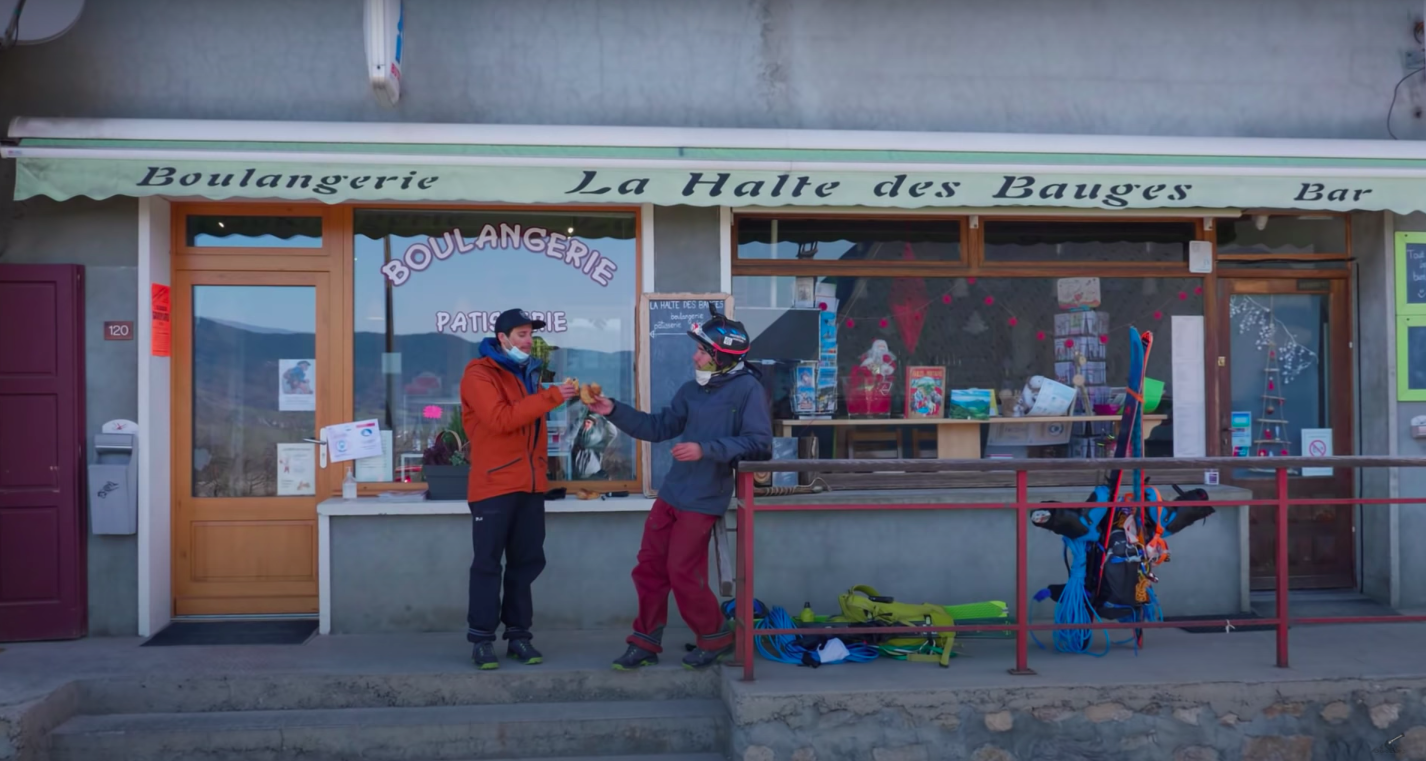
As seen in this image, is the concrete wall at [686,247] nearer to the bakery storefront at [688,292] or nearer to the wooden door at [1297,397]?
the bakery storefront at [688,292]

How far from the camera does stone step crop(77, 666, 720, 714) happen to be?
5496 millimetres

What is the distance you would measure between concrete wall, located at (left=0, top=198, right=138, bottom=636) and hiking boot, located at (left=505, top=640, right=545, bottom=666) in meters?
2.32

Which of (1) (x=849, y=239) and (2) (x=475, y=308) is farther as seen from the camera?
(1) (x=849, y=239)

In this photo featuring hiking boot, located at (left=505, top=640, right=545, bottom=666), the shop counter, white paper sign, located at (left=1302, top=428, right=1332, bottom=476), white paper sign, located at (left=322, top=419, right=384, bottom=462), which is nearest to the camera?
hiking boot, located at (left=505, top=640, right=545, bottom=666)

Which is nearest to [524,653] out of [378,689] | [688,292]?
[378,689]

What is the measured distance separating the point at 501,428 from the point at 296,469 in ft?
6.69

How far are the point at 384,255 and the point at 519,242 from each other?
0.81 m

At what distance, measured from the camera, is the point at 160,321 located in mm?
6480

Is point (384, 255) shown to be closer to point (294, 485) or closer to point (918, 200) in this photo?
point (294, 485)

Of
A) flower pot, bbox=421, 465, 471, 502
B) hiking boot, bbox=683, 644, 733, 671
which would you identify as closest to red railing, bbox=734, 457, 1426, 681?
hiking boot, bbox=683, 644, 733, 671

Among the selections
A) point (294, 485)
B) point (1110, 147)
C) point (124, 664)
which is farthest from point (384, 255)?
point (1110, 147)

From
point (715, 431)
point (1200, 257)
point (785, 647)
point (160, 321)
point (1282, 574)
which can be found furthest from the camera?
point (1200, 257)

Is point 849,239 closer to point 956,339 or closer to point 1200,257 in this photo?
point 956,339

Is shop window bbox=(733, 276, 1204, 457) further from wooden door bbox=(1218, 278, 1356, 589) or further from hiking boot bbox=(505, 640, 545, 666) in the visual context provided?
hiking boot bbox=(505, 640, 545, 666)
